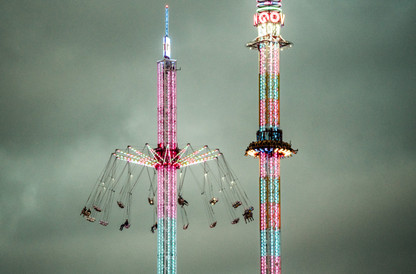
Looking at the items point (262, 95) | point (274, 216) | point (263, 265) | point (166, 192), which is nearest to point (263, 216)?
point (274, 216)

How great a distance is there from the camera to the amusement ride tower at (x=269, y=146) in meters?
191

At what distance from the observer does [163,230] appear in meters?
186

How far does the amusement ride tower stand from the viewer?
19112 centimetres

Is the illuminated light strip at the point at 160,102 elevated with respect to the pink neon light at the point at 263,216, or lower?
elevated

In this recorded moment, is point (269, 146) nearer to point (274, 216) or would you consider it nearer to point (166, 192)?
point (274, 216)

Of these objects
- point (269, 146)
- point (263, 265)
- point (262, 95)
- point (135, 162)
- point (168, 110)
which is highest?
point (262, 95)

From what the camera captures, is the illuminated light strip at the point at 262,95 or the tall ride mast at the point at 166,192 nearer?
the tall ride mast at the point at 166,192

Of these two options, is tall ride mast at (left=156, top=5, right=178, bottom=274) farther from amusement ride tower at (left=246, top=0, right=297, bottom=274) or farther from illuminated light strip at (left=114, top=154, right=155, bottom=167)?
amusement ride tower at (left=246, top=0, right=297, bottom=274)

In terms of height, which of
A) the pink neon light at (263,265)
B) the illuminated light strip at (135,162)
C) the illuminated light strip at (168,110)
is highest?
the illuminated light strip at (168,110)

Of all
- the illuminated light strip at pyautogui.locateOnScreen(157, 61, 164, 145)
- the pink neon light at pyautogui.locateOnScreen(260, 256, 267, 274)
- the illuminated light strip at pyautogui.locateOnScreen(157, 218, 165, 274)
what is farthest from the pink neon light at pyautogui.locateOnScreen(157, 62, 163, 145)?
the pink neon light at pyautogui.locateOnScreen(260, 256, 267, 274)

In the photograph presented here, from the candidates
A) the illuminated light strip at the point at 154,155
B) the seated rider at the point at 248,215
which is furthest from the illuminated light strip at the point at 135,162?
the seated rider at the point at 248,215

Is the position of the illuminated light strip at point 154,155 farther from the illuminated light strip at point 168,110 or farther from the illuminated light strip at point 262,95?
the illuminated light strip at point 262,95

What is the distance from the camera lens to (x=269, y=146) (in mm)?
192875

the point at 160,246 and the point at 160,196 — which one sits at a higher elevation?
the point at 160,196
